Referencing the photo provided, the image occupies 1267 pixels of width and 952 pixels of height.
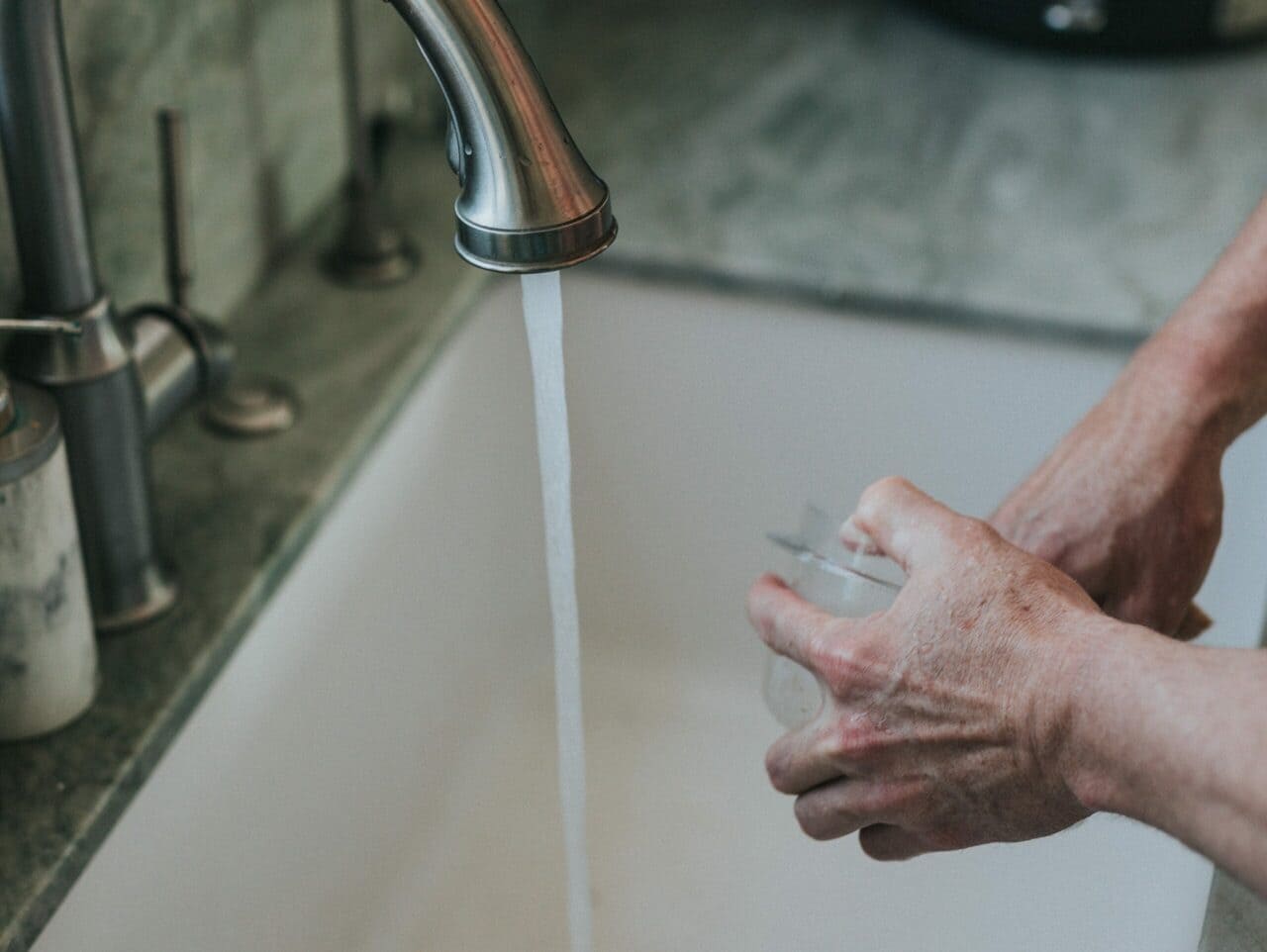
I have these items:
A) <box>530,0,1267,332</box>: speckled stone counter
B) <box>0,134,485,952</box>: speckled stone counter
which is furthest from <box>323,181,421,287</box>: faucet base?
<box>530,0,1267,332</box>: speckled stone counter

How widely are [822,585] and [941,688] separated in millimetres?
90

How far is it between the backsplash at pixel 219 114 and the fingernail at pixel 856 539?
40cm

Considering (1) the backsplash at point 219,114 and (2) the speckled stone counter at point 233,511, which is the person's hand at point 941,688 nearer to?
(2) the speckled stone counter at point 233,511

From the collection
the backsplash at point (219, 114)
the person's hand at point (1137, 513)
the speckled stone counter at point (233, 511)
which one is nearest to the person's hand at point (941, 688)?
the person's hand at point (1137, 513)

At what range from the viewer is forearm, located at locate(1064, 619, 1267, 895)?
43cm

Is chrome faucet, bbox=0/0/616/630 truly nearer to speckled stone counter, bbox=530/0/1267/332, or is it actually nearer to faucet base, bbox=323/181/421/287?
faucet base, bbox=323/181/421/287

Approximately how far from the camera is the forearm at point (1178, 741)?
0.43 meters

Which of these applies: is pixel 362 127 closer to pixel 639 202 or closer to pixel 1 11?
pixel 639 202

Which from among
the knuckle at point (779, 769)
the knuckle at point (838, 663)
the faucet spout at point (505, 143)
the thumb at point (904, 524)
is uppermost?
the faucet spout at point (505, 143)

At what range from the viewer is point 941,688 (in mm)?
523

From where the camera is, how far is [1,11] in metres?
0.54

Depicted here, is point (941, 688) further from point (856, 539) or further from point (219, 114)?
point (219, 114)

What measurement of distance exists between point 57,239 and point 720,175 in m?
0.56

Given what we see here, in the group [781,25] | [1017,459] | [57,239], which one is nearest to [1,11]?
[57,239]
